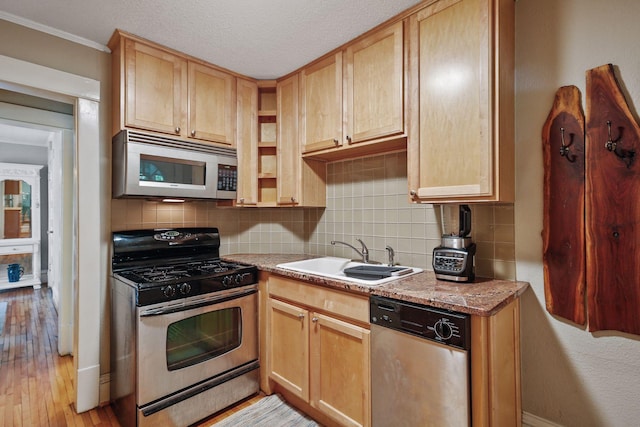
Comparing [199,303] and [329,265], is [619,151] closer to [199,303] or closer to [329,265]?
[329,265]

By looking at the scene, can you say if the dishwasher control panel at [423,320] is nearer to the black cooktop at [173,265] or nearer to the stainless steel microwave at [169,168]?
the black cooktop at [173,265]

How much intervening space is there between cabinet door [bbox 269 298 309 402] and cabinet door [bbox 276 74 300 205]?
34.4 inches

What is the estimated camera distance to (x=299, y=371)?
199 cm

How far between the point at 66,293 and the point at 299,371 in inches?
96.1

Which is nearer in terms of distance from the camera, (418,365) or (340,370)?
(418,365)

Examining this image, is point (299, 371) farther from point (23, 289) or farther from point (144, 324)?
point (23, 289)

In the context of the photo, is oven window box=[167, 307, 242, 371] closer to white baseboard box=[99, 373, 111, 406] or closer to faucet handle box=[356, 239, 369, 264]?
white baseboard box=[99, 373, 111, 406]

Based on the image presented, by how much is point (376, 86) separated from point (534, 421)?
2038 millimetres

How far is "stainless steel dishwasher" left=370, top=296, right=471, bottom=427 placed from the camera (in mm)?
1254

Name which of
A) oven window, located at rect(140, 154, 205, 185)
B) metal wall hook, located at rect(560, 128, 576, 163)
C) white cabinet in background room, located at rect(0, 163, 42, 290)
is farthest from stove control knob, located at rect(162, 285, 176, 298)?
white cabinet in background room, located at rect(0, 163, 42, 290)

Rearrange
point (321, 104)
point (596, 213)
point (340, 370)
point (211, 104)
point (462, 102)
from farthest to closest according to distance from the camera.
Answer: point (211, 104) → point (321, 104) → point (340, 370) → point (462, 102) → point (596, 213)

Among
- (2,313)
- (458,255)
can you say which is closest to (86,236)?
(458,255)

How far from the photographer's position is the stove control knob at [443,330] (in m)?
1.28

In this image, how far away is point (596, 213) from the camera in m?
1.45
